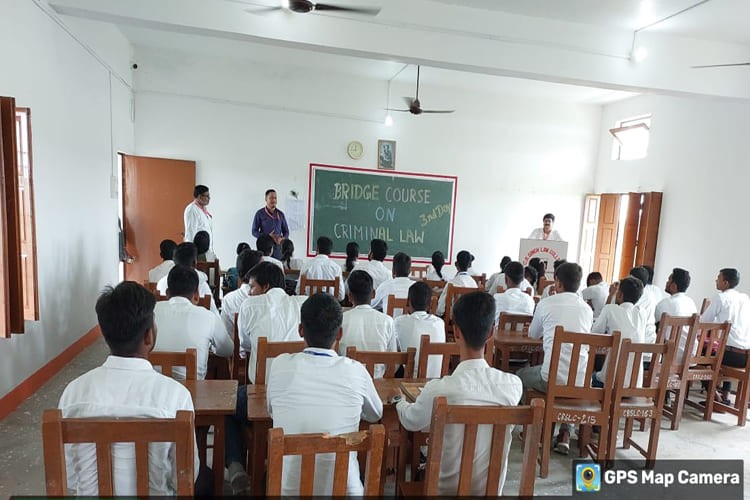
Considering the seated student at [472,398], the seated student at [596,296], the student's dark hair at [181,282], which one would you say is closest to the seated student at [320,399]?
the seated student at [472,398]

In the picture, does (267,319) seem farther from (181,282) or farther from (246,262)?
(246,262)

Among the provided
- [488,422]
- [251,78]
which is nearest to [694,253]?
[488,422]

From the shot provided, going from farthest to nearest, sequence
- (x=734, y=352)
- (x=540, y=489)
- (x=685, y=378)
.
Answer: (x=734, y=352), (x=685, y=378), (x=540, y=489)

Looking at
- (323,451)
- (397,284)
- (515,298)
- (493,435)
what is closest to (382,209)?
(397,284)

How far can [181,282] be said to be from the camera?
2326mm

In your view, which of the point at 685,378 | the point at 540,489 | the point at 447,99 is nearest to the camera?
the point at 540,489

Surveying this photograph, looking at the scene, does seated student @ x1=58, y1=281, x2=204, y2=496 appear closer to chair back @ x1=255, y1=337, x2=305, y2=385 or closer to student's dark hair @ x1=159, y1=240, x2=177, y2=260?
chair back @ x1=255, y1=337, x2=305, y2=385

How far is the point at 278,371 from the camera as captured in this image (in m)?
1.49

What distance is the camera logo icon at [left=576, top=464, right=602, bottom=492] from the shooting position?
7.84 feet

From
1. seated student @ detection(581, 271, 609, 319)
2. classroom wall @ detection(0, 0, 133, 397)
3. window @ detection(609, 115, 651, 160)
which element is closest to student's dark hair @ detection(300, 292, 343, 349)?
classroom wall @ detection(0, 0, 133, 397)

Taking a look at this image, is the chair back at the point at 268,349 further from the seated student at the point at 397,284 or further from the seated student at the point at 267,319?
the seated student at the point at 397,284

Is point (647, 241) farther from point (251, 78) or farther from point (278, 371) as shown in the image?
point (278, 371)

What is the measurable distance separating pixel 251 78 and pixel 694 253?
6201 millimetres

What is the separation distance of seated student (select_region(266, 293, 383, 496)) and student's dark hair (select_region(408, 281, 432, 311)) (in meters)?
1.09
